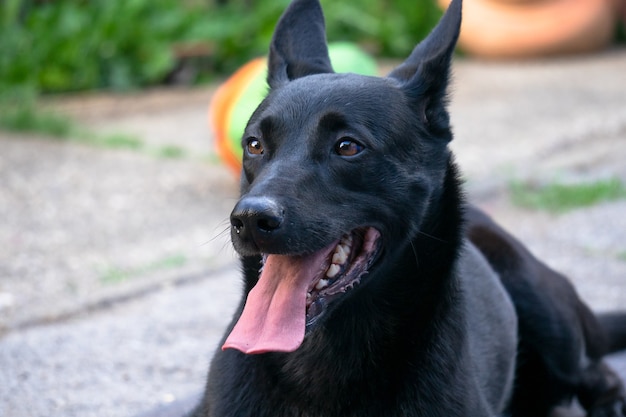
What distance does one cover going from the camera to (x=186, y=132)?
950 centimetres

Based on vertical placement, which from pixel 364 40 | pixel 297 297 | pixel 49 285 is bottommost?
pixel 364 40

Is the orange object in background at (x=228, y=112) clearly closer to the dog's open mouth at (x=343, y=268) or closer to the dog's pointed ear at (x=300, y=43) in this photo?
the dog's pointed ear at (x=300, y=43)

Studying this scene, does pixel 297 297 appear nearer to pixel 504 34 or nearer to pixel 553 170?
pixel 553 170

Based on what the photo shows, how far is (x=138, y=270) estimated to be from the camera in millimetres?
6023

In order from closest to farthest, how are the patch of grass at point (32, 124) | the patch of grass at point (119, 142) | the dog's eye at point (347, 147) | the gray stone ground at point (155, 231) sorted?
1. the dog's eye at point (347, 147)
2. the gray stone ground at point (155, 231)
3. the patch of grass at point (119, 142)
4. the patch of grass at point (32, 124)

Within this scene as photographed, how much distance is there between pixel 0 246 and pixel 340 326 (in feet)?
13.0

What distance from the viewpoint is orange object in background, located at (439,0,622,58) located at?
42.8 feet

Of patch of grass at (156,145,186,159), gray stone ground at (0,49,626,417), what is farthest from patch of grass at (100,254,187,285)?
patch of grass at (156,145,186,159)

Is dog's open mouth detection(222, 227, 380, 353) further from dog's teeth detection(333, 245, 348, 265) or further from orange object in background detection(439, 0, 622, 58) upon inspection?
orange object in background detection(439, 0, 622, 58)

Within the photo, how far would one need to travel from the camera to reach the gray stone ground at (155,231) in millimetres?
4434

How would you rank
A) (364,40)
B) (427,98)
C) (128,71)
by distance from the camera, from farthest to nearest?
1. (364,40)
2. (128,71)
3. (427,98)

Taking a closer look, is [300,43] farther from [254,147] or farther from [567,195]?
[567,195]

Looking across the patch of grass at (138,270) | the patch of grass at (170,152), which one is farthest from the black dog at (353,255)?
the patch of grass at (170,152)

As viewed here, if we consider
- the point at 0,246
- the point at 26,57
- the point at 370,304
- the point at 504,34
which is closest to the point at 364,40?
the point at 504,34
